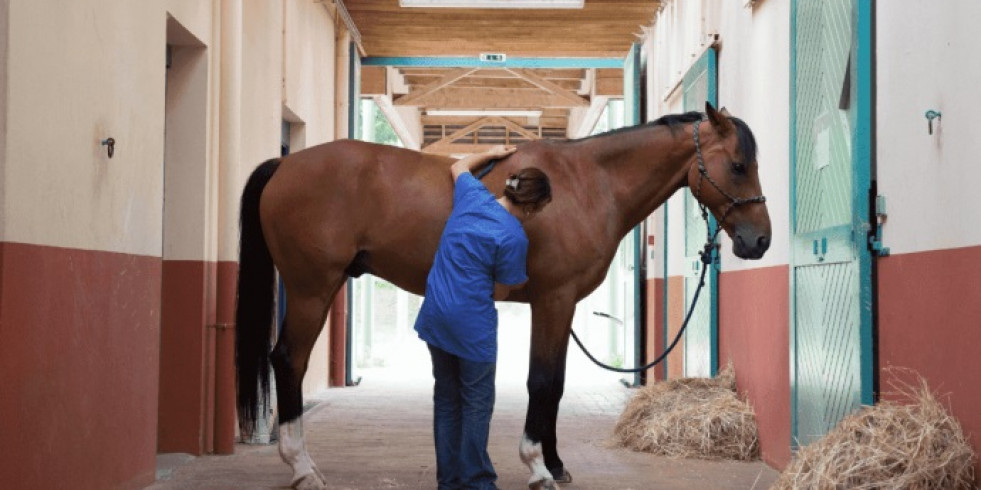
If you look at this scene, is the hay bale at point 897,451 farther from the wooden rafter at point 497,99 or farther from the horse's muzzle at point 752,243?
the wooden rafter at point 497,99

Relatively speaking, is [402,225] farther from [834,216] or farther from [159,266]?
[834,216]

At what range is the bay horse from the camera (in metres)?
4.39

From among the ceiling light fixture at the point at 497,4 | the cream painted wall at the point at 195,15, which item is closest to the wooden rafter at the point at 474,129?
the ceiling light fixture at the point at 497,4

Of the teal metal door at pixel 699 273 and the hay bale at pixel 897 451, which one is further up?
the teal metal door at pixel 699 273

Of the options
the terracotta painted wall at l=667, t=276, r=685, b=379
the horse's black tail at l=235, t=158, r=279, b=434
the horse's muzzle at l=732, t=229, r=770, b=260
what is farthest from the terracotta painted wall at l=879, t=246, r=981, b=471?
the terracotta painted wall at l=667, t=276, r=685, b=379

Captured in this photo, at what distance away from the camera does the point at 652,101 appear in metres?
9.20

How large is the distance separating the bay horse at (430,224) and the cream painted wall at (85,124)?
55 cm

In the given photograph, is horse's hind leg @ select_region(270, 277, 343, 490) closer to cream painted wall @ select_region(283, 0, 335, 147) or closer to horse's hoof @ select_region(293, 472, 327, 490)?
horse's hoof @ select_region(293, 472, 327, 490)

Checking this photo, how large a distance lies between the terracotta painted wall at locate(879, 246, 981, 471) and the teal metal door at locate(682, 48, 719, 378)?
8.27ft

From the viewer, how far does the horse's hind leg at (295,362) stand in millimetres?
4402

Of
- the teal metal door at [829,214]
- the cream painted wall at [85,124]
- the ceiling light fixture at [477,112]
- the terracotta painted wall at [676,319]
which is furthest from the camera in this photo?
the ceiling light fixture at [477,112]

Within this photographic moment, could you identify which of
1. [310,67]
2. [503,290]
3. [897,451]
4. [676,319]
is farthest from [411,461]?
[310,67]

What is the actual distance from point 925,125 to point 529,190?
1.38 metres

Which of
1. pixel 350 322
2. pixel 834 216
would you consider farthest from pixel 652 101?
pixel 834 216
